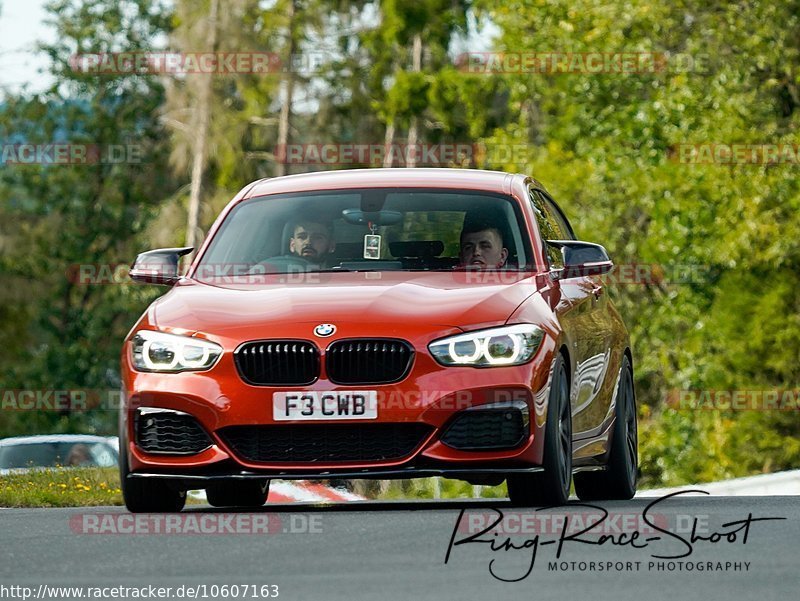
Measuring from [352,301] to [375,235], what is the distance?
1203 mm

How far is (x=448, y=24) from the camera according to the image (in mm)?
57469

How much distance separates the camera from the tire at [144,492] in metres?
9.90

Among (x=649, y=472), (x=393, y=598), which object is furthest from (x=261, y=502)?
(x=649, y=472)

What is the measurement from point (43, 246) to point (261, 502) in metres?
49.7

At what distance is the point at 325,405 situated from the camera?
9367mm

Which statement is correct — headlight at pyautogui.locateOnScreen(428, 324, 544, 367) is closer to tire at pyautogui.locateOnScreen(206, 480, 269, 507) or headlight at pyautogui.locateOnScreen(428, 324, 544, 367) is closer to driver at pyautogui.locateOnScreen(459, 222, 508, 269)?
driver at pyautogui.locateOnScreen(459, 222, 508, 269)

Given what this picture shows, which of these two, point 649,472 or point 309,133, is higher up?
point 309,133

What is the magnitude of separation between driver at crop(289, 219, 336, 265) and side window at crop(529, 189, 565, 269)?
114 centimetres

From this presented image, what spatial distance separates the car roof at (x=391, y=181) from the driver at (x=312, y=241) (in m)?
0.36

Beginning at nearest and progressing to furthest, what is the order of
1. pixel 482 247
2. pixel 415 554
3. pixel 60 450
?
pixel 415 554 < pixel 482 247 < pixel 60 450

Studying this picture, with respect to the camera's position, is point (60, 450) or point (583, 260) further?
point (60, 450)

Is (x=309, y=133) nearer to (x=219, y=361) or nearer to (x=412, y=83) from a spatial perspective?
(x=412, y=83)

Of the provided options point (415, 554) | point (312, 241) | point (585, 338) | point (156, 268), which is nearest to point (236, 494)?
point (156, 268)

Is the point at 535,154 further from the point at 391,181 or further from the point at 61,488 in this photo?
the point at 391,181
